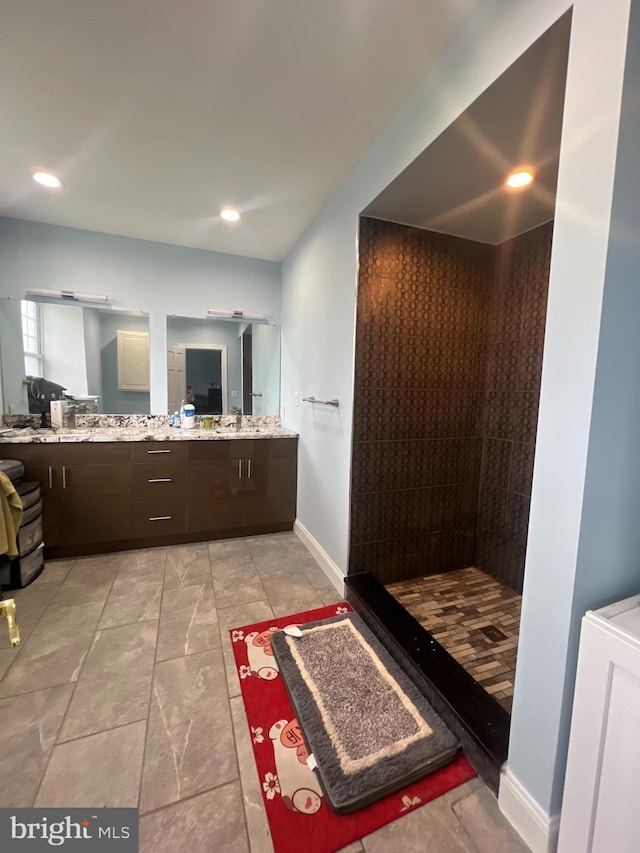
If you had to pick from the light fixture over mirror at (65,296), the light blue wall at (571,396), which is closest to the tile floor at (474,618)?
the light blue wall at (571,396)

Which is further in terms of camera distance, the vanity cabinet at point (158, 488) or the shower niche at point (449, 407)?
the vanity cabinet at point (158, 488)

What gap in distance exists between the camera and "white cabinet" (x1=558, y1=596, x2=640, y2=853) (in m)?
0.74

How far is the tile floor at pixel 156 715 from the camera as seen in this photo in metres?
1.00

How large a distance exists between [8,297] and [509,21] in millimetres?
3392

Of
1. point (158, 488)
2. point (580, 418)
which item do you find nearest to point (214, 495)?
point (158, 488)

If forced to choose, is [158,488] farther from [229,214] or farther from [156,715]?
[229,214]

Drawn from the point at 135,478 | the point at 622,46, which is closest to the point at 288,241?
the point at 135,478

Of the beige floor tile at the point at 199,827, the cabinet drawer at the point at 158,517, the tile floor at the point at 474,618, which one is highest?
the cabinet drawer at the point at 158,517

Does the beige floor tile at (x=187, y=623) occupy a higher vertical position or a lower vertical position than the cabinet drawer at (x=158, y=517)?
lower

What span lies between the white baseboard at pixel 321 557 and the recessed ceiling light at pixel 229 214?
2.44 m

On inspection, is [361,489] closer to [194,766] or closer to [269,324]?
[194,766]

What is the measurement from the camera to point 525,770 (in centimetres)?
100

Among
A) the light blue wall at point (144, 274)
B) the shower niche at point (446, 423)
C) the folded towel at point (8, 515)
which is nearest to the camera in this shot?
the folded towel at point (8, 515)

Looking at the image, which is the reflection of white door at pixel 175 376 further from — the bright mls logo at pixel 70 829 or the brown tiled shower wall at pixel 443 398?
the bright mls logo at pixel 70 829
